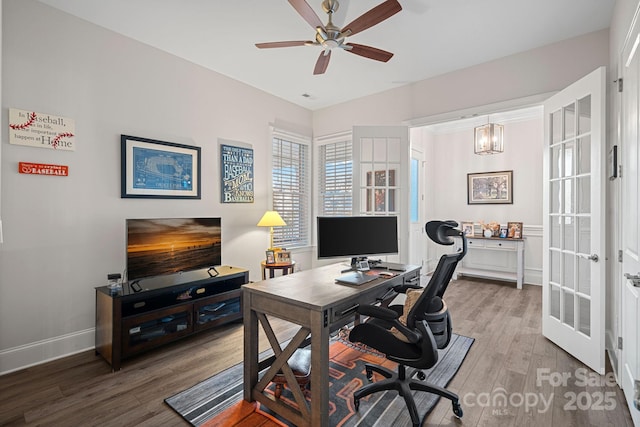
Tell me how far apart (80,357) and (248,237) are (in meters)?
2.10

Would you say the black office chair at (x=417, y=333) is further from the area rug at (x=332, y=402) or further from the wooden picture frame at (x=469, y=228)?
the wooden picture frame at (x=469, y=228)

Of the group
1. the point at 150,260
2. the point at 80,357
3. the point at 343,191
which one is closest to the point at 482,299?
the point at 343,191

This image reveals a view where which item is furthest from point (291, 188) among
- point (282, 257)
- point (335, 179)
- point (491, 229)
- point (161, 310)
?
point (491, 229)

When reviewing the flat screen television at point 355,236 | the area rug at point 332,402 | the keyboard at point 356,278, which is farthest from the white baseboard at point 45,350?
→ the keyboard at point 356,278

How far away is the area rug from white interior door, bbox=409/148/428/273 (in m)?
3.20

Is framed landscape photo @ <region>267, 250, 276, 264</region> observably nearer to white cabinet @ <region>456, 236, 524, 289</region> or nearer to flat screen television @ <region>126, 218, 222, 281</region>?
flat screen television @ <region>126, 218, 222, 281</region>

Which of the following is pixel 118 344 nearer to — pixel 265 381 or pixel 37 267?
pixel 37 267

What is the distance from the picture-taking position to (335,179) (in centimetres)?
511

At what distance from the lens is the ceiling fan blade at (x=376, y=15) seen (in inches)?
75.2

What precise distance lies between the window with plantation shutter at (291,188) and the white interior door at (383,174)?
1208 mm

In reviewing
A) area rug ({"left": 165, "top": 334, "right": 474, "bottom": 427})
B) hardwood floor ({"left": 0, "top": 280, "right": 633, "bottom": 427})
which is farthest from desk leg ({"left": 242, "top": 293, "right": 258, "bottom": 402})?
hardwood floor ({"left": 0, "top": 280, "right": 633, "bottom": 427})

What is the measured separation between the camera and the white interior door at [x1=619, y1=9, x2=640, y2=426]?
5.62 ft

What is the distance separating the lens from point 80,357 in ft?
8.73

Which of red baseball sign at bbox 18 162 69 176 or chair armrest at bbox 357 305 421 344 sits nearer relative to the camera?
chair armrest at bbox 357 305 421 344
